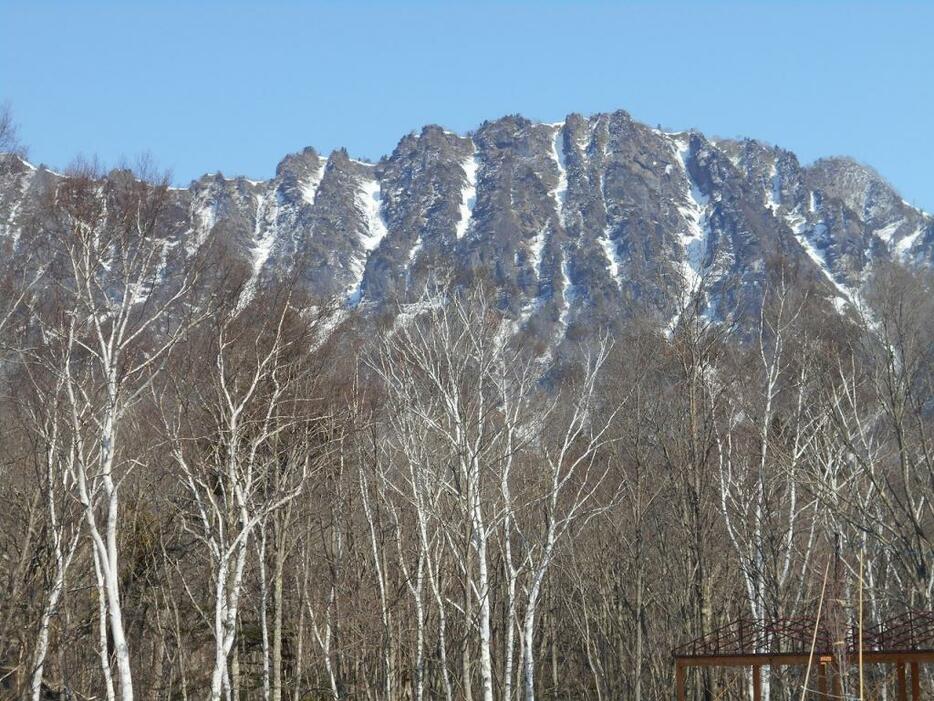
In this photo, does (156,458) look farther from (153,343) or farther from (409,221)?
(409,221)

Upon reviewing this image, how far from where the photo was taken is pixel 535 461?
2559cm

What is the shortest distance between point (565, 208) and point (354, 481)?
4767 inches

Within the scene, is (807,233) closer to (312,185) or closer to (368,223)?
(368,223)

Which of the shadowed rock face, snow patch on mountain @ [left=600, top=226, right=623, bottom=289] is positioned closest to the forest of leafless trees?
the shadowed rock face

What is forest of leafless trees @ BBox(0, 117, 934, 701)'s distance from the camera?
12867 mm

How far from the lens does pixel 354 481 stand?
22.2 metres

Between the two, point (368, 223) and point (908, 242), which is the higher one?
point (368, 223)

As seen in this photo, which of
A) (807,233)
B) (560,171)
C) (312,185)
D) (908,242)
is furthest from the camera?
(312,185)

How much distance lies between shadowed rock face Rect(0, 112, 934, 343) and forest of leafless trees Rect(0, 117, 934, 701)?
80.8 metres

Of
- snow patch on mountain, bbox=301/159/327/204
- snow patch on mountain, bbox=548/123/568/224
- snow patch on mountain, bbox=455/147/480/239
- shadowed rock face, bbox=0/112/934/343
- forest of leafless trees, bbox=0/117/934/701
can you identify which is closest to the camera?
forest of leafless trees, bbox=0/117/934/701

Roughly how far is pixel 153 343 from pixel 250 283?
209cm

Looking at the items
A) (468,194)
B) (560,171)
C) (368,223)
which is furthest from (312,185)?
(560,171)

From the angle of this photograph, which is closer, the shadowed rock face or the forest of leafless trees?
the forest of leafless trees

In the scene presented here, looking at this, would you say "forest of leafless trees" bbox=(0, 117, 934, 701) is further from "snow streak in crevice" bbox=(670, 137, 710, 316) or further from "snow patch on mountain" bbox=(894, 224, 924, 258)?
"snow patch on mountain" bbox=(894, 224, 924, 258)
